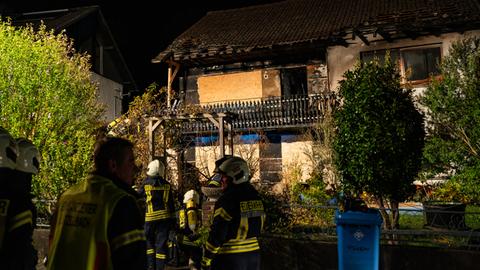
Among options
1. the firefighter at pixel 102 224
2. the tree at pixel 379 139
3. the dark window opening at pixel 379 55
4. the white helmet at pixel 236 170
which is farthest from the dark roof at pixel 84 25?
the firefighter at pixel 102 224

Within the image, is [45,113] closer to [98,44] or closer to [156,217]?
[156,217]

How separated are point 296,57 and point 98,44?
11.5 meters

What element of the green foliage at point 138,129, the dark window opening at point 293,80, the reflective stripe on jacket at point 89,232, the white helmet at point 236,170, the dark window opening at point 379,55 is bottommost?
the reflective stripe on jacket at point 89,232

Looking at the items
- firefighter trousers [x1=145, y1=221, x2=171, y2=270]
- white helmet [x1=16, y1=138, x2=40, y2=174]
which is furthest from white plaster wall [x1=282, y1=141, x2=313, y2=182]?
white helmet [x1=16, y1=138, x2=40, y2=174]

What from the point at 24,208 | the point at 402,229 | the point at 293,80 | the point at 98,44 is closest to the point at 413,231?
the point at 402,229

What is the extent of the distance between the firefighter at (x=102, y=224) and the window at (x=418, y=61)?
1383cm

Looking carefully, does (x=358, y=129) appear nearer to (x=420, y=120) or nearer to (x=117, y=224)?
(x=420, y=120)

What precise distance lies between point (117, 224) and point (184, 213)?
17.0 feet

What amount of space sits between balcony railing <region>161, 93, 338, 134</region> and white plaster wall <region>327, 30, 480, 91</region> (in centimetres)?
120

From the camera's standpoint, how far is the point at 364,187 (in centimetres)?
748

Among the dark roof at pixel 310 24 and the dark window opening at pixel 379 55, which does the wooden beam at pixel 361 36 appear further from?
the dark window opening at pixel 379 55

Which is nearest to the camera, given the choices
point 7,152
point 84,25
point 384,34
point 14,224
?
point 14,224

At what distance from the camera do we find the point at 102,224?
7.30ft

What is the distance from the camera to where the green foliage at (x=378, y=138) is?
7234mm
